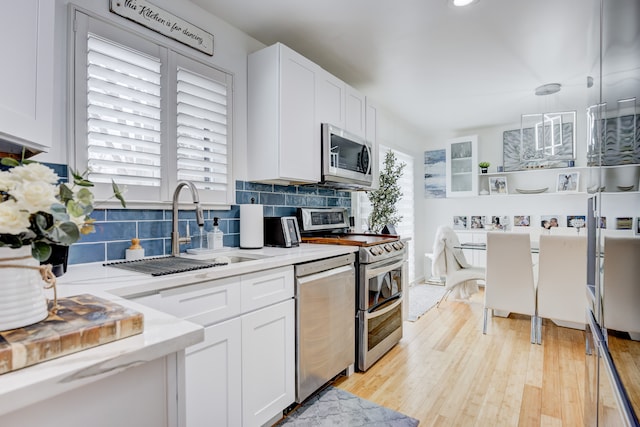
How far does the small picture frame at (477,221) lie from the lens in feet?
17.2

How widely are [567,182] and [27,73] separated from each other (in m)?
5.61

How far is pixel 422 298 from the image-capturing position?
4.46 m

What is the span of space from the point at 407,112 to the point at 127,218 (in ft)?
12.2

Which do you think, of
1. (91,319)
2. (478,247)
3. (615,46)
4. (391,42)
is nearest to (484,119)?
(478,247)

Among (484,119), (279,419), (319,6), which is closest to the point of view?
(279,419)

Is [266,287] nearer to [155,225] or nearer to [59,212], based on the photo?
[155,225]

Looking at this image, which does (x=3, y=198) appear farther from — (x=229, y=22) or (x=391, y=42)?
(x=391, y=42)

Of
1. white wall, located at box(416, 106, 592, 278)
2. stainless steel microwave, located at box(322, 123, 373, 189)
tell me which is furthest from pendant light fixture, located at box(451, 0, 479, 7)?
white wall, located at box(416, 106, 592, 278)

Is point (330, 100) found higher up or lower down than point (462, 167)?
higher up

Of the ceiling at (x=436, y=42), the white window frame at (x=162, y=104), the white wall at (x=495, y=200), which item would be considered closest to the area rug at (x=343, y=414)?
the white window frame at (x=162, y=104)

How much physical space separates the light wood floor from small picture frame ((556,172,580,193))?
2102 millimetres

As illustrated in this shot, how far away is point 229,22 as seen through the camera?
2.27m

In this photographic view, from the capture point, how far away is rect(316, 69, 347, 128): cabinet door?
2592mm

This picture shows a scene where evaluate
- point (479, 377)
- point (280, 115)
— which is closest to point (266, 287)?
point (280, 115)
